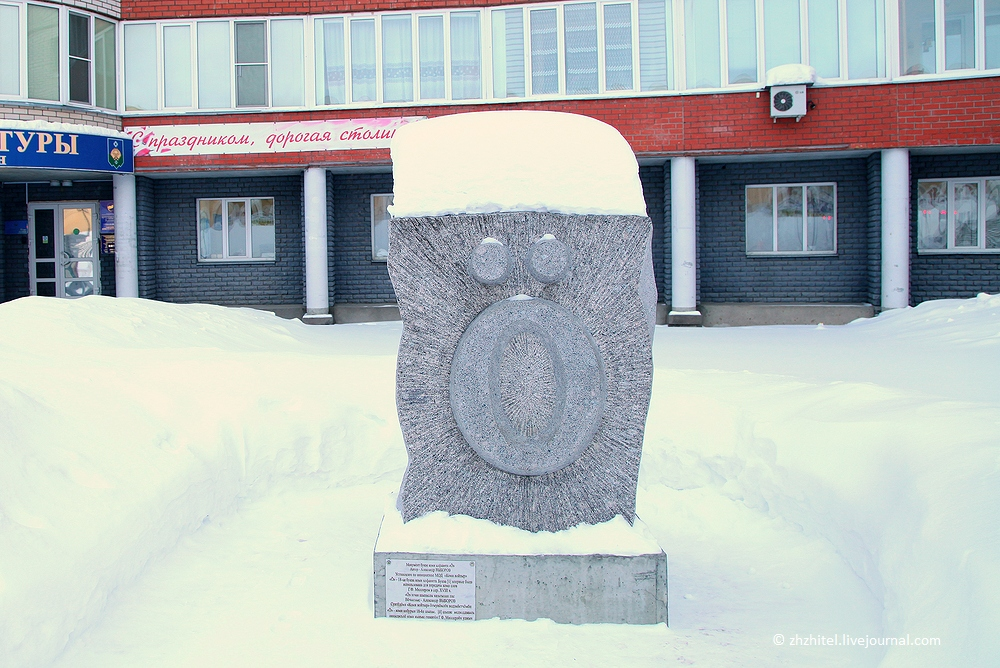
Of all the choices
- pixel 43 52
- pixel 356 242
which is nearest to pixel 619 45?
pixel 356 242

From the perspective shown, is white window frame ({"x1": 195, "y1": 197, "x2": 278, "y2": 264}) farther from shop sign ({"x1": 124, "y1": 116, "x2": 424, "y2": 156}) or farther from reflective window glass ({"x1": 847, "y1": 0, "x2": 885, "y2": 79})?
reflective window glass ({"x1": 847, "y1": 0, "x2": 885, "y2": 79})

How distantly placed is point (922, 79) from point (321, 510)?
35.3ft

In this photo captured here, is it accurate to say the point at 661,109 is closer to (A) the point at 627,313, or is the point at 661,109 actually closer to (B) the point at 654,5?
(B) the point at 654,5

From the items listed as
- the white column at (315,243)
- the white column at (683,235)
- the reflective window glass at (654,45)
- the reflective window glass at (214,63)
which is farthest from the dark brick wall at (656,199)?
the reflective window glass at (214,63)

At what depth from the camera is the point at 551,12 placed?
11898 millimetres

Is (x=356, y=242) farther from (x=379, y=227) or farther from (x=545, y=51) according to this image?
(x=545, y=51)

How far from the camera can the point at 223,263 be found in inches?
520

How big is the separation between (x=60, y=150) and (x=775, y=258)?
35.9ft

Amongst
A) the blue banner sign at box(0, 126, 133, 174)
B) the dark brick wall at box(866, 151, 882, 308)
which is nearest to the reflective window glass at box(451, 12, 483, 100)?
the blue banner sign at box(0, 126, 133, 174)

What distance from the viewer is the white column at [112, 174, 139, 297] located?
39.9 ft

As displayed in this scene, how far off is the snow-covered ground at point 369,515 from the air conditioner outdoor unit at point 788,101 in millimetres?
5612

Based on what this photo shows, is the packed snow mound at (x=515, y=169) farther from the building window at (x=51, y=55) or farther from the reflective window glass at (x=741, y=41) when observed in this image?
the building window at (x=51, y=55)

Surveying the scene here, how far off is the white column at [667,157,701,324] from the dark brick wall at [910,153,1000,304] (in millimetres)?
3532

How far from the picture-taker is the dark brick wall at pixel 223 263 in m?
13.1
